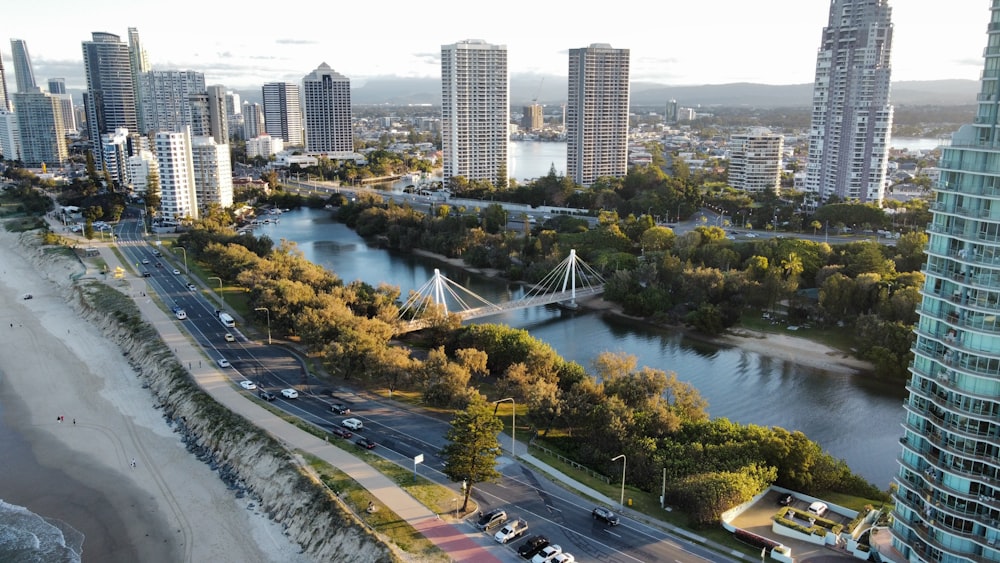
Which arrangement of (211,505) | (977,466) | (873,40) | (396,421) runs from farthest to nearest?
(873,40)
(396,421)
(211,505)
(977,466)

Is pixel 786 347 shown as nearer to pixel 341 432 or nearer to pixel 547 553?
pixel 341 432

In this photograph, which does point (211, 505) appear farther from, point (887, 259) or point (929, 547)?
point (887, 259)

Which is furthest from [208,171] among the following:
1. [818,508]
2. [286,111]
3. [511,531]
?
[286,111]

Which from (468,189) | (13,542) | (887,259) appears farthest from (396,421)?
(468,189)

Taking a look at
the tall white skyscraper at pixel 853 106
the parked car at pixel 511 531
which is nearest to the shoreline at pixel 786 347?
the parked car at pixel 511 531

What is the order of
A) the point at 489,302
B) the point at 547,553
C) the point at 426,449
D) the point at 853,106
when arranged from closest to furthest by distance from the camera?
the point at 547,553
the point at 426,449
the point at 489,302
the point at 853,106

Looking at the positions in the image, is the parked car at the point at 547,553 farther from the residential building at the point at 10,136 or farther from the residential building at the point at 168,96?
the residential building at the point at 10,136
